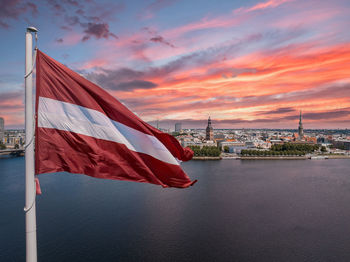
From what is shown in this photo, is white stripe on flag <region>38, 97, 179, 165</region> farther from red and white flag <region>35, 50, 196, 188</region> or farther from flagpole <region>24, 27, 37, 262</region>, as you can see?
flagpole <region>24, 27, 37, 262</region>

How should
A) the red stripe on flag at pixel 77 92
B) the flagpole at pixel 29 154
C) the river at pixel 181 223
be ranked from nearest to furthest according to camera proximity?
the flagpole at pixel 29 154 < the red stripe on flag at pixel 77 92 < the river at pixel 181 223

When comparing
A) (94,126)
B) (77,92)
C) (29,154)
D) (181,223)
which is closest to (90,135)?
(94,126)

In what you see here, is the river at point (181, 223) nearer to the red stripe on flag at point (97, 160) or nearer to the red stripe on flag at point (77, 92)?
the red stripe on flag at point (97, 160)

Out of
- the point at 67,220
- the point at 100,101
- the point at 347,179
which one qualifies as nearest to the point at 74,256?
the point at 67,220

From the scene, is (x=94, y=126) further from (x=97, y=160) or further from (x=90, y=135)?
(x=97, y=160)

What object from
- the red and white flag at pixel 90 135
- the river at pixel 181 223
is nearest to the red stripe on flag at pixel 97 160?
the red and white flag at pixel 90 135

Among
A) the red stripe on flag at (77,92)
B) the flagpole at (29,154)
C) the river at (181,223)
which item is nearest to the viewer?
the flagpole at (29,154)

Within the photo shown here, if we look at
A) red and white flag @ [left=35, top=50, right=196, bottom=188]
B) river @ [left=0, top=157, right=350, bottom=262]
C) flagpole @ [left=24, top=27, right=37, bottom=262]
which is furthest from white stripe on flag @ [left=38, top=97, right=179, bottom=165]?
river @ [left=0, top=157, right=350, bottom=262]
